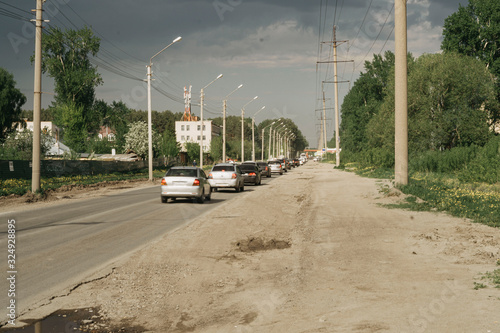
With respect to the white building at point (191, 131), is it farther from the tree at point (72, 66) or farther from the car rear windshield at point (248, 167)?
the car rear windshield at point (248, 167)

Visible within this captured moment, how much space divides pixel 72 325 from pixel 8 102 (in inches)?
3290

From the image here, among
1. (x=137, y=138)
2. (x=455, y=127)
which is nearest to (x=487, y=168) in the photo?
(x=455, y=127)

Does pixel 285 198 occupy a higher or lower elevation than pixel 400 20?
lower

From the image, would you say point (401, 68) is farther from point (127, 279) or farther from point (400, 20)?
point (127, 279)

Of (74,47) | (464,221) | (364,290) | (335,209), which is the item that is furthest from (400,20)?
(74,47)

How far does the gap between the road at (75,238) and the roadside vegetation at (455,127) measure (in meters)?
8.48

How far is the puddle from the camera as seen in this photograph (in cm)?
540

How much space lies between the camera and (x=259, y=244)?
35.6 feet

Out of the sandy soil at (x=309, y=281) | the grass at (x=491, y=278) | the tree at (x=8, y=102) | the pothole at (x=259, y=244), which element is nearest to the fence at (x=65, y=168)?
the sandy soil at (x=309, y=281)

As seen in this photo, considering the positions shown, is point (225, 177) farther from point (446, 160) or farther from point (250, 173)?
point (446, 160)

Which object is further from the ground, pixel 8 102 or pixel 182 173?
pixel 8 102

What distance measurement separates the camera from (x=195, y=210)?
1889 centimetres

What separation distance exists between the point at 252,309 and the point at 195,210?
42.8 feet

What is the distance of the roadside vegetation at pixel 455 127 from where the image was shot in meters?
18.2
